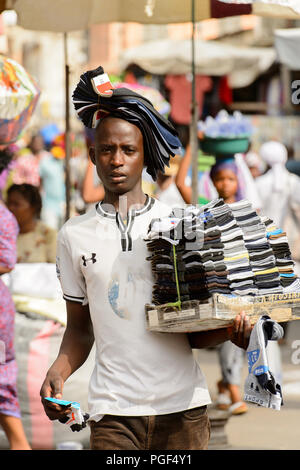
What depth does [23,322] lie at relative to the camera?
19.7 feet

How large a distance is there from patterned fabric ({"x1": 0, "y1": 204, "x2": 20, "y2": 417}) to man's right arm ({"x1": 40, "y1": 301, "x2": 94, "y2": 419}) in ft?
6.85

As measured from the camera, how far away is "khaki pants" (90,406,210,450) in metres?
3.30

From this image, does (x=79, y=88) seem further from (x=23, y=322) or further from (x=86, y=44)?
(x=86, y=44)

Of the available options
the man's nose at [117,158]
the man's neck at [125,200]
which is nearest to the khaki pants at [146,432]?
the man's neck at [125,200]

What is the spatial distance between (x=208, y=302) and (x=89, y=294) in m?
0.45

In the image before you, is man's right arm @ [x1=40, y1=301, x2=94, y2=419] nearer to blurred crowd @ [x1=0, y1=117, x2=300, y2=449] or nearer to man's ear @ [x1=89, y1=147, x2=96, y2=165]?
man's ear @ [x1=89, y1=147, x2=96, y2=165]

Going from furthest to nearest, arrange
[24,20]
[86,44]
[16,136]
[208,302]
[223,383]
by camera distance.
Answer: [86,44]
[223,383]
[24,20]
[16,136]
[208,302]

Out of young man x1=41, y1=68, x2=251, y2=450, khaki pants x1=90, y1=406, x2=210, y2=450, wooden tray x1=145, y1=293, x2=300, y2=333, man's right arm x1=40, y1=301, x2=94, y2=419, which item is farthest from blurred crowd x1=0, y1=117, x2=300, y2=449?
wooden tray x1=145, y1=293, x2=300, y2=333

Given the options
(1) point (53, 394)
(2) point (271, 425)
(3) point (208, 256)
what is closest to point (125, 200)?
(3) point (208, 256)

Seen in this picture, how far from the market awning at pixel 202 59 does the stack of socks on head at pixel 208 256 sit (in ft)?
38.0

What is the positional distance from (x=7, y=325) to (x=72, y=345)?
2.22 meters

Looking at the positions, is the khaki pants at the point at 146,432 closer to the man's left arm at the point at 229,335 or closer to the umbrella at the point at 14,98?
the man's left arm at the point at 229,335

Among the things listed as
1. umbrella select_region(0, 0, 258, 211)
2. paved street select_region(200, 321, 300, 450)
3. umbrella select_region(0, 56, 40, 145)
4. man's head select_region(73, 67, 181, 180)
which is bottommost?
paved street select_region(200, 321, 300, 450)
